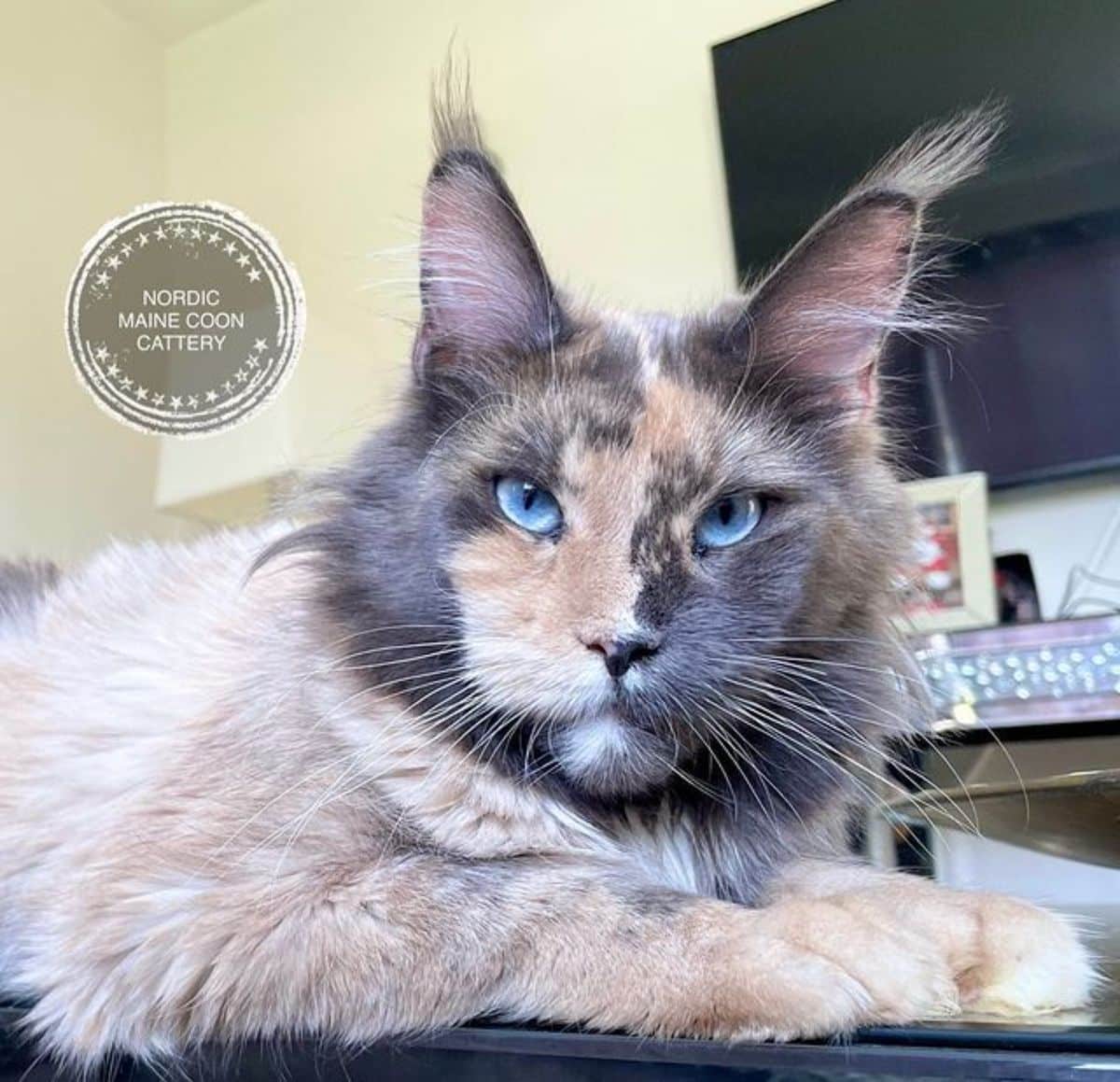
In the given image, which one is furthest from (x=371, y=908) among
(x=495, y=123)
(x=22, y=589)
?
(x=495, y=123)

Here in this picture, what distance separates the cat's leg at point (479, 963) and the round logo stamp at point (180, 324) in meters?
0.87

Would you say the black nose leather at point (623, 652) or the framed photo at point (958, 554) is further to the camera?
the framed photo at point (958, 554)

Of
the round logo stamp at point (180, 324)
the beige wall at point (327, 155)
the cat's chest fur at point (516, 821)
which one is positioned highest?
the beige wall at point (327, 155)

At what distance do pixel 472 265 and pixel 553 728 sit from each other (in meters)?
0.41

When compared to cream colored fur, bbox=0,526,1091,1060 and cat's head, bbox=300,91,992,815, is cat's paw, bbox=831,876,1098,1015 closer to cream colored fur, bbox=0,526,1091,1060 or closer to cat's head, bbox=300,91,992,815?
cream colored fur, bbox=0,526,1091,1060

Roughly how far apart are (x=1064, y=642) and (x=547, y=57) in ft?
6.67

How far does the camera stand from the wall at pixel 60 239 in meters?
2.50

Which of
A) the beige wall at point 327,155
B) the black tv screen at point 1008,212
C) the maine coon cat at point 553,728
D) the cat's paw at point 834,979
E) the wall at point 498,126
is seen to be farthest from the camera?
the wall at point 498,126

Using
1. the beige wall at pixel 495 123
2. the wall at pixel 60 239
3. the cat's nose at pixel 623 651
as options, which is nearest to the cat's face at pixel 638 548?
the cat's nose at pixel 623 651

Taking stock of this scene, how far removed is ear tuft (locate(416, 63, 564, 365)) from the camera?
3.08 ft

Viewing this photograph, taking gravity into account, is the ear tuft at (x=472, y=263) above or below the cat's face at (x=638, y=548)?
above

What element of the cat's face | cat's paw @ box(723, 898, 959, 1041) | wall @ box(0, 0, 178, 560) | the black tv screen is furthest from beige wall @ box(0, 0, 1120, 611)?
cat's paw @ box(723, 898, 959, 1041)

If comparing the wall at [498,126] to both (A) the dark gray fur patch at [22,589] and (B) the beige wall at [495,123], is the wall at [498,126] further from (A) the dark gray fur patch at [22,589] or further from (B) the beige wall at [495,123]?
(A) the dark gray fur patch at [22,589]

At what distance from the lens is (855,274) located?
3.13 ft
